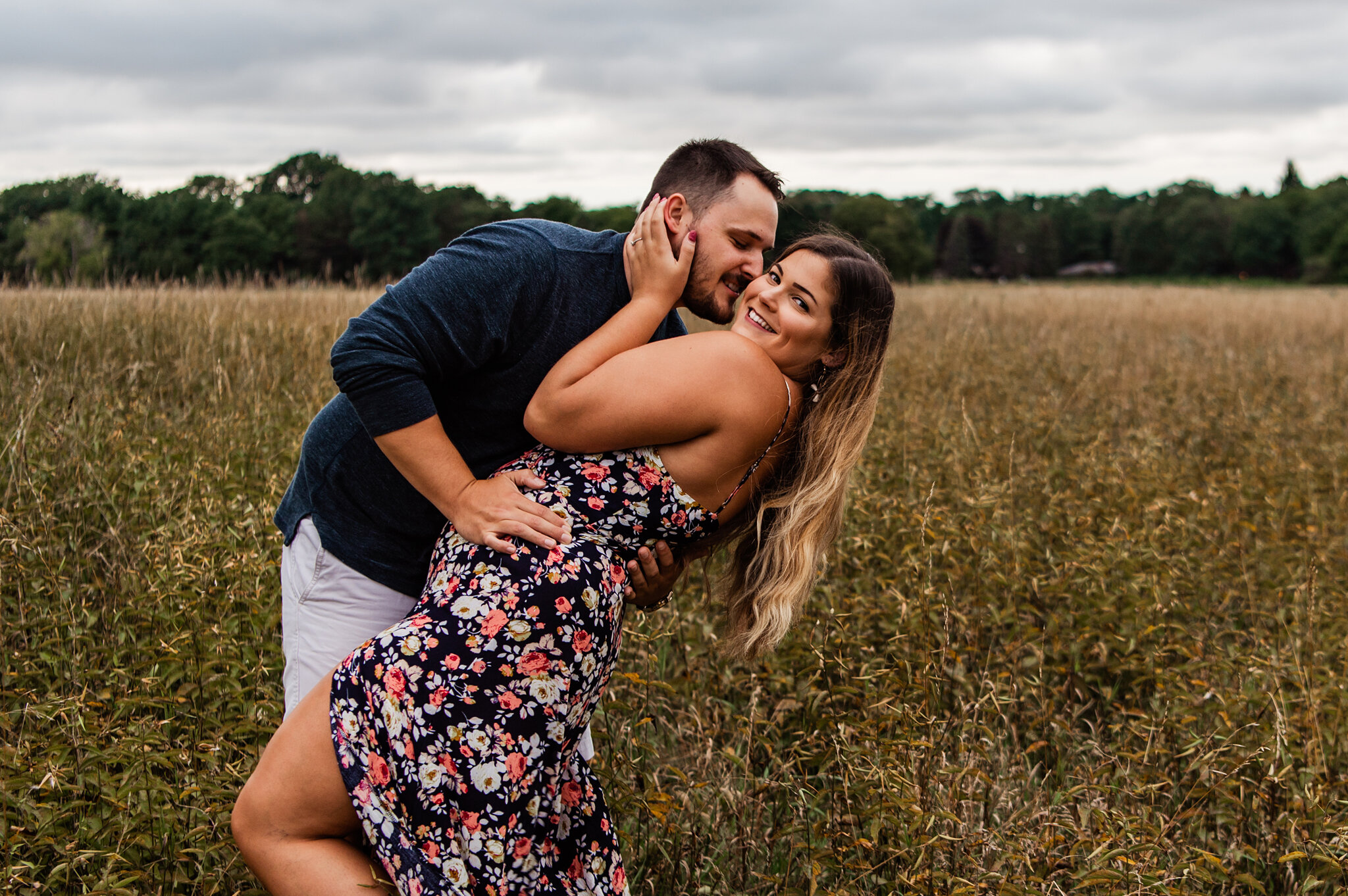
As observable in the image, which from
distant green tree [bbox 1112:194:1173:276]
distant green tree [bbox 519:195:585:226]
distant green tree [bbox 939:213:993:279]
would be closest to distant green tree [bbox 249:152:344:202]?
distant green tree [bbox 519:195:585:226]

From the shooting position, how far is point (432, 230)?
29.2 meters

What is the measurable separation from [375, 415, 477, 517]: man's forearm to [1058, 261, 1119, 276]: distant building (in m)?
78.6

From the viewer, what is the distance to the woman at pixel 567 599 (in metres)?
1.68

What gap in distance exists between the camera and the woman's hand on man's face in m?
1.92

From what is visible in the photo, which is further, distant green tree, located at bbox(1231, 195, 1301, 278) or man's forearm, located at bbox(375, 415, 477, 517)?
distant green tree, located at bbox(1231, 195, 1301, 278)

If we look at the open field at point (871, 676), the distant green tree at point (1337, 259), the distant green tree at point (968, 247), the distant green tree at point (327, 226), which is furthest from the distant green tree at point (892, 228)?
the open field at point (871, 676)

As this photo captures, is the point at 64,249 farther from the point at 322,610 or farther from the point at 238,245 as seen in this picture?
the point at 322,610

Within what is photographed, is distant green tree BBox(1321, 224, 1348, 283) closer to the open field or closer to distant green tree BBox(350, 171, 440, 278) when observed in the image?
distant green tree BBox(350, 171, 440, 278)

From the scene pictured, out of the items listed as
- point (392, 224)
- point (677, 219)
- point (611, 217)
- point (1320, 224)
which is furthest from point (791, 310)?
point (1320, 224)

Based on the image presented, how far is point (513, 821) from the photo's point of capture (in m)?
1.73

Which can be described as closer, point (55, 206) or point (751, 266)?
point (751, 266)

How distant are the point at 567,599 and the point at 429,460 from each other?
39cm

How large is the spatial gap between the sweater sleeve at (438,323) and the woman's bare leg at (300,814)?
544mm

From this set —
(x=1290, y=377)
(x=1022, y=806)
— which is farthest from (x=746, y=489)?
(x=1290, y=377)
